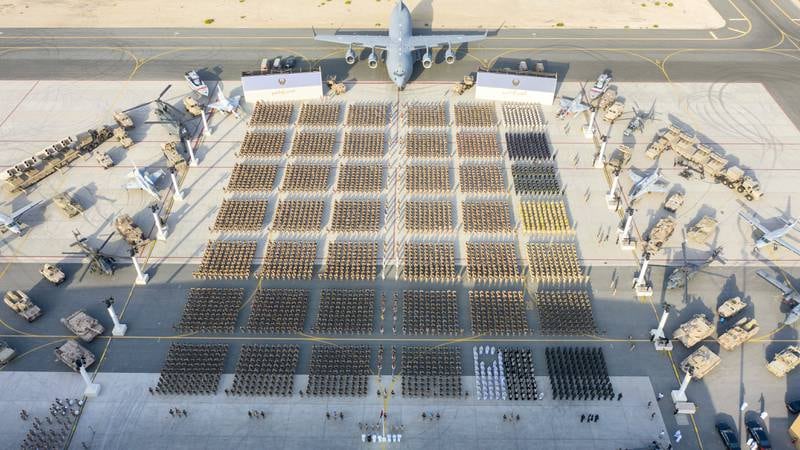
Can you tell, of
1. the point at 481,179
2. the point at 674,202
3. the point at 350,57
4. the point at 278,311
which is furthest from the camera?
the point at 350,57

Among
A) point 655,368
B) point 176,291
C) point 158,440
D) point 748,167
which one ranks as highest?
point 748,167

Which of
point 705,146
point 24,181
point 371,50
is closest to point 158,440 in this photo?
point 24,181

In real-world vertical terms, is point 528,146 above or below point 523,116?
below

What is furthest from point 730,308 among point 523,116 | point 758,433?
point 523,116

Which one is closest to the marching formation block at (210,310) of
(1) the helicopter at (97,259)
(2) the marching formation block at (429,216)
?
(1) the helicopter at (97,259)

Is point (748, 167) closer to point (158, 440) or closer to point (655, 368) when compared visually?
point (655, 368)

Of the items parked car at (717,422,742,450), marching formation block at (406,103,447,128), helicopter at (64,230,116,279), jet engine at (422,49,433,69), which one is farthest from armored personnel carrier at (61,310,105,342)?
parked car at (717,422,742,450)

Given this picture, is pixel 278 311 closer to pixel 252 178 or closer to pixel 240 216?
pixel 240 216

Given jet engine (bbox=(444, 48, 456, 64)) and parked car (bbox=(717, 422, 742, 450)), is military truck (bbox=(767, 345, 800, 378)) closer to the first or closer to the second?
parked car (bbox=(717, 422, 742, 450))
